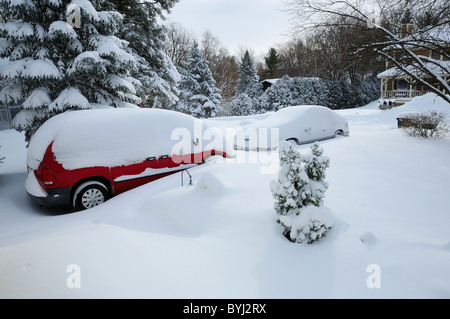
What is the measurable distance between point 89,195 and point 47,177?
742 mm

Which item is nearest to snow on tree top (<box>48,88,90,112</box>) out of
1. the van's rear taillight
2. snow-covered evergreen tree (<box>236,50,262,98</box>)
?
the van's rear taillight

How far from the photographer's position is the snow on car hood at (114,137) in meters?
4.78

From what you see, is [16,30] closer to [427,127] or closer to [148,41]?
[148,41]

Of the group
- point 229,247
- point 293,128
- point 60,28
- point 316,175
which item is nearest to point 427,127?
point 293,128

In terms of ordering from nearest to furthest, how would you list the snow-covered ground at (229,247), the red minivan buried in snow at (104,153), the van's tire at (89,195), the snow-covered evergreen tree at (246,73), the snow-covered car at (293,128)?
the snow-covered ground at (229,247), the red minivan buried in snow at (104,153), the van's tire at (89,195), the snow-covered car at (293,128), the snow-covered evergreen tree at (246,73)

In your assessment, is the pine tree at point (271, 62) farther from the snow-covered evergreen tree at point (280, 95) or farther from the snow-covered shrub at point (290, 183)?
the snow-covered shrub at point (290, 183)

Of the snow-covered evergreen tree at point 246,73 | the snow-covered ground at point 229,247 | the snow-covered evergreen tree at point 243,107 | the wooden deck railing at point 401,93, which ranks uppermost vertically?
the snow-covered evergreen tree at point 246,73

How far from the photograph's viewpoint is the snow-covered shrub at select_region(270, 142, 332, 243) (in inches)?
114

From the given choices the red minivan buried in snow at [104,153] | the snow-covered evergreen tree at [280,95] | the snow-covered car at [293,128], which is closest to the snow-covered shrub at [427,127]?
the snow-covered car at [293,128]

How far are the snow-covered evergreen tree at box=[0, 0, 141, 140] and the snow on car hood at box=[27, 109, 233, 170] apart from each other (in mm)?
2679

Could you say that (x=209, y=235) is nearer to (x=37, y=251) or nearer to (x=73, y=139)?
(x=37, y=251)

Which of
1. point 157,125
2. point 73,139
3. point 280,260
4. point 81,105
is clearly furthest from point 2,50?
point 280,260

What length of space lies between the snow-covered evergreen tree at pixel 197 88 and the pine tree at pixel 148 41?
9.91m

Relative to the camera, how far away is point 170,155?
5.66m
